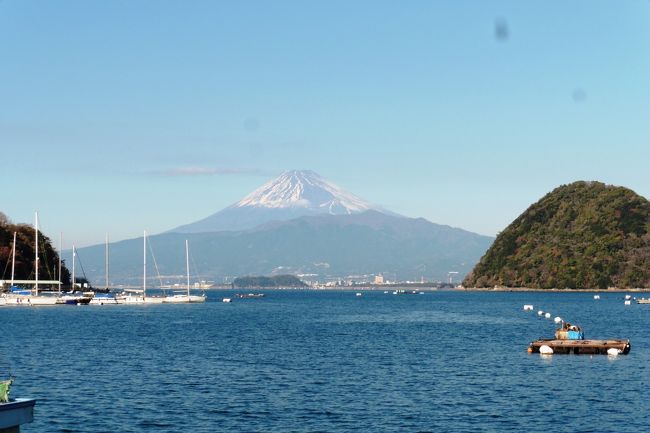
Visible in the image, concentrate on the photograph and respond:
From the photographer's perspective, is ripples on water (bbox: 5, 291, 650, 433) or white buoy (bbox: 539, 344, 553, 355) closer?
ripples on water (bbox: 5, 291, 650, 433)

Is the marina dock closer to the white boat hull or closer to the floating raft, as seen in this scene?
the floating raft

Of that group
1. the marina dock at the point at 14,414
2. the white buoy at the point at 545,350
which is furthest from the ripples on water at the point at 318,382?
the marina dock at the point at 14,414

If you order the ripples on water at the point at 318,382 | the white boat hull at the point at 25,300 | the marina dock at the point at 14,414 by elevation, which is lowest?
the ripples on water at the point at 318,382

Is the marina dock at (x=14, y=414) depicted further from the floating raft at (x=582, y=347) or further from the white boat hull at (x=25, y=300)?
the white boat hull at (x=25, y=300)

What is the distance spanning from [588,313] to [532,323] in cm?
3543

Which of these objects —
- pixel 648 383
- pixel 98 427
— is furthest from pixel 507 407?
pixel 98 427

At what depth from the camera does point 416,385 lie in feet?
209

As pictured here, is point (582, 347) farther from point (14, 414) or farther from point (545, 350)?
point (14, 414)

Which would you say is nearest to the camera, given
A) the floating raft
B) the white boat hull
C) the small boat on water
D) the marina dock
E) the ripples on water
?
the marina dock

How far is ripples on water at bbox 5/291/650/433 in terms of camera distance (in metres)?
50.0

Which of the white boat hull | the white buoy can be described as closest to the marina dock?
the white buoy

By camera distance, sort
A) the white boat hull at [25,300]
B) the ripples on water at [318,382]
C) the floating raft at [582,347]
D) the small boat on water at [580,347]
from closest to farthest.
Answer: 1. the ripples on water at [318,382]
2. the small boat on water at [580,347]
3. the floating raft at [582,347]
4. the white boat hull at [25,300]

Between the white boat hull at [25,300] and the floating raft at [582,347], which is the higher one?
the white boat hull at [25,300]

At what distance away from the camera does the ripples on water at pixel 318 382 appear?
1967 inches
